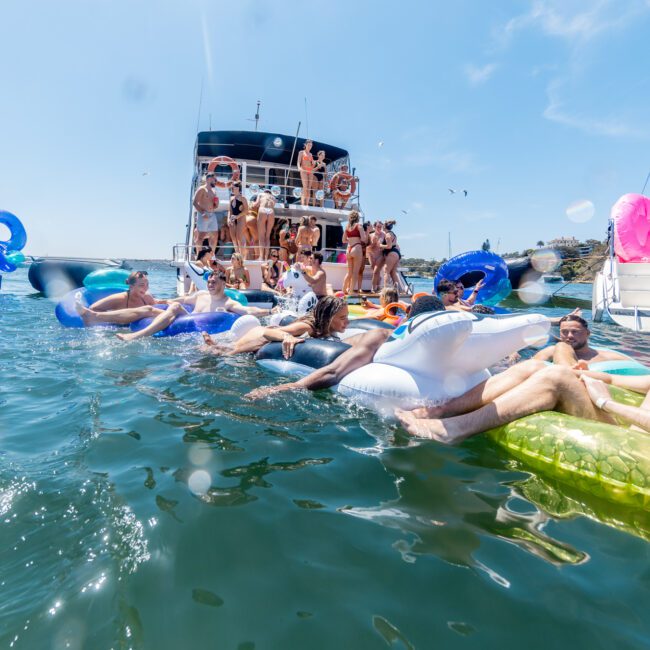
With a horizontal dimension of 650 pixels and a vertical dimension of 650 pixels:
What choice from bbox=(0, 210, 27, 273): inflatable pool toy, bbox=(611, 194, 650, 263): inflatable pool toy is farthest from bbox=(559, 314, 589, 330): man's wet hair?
bbox=(0, 210, 27, 273): inflatable pool toy

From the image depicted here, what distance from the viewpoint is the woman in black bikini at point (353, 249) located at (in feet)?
31.1

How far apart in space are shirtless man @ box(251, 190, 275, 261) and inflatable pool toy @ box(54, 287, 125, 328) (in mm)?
4391

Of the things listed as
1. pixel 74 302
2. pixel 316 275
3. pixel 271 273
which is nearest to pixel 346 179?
pixel 271 273

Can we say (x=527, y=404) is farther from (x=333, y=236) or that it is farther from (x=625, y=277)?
(x=333, y=236)

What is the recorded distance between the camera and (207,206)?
35.2 feet

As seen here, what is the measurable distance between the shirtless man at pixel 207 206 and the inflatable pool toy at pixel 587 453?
31.0 feet

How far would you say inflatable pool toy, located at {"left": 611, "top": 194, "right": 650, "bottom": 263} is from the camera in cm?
1130

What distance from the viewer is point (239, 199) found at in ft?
36.0

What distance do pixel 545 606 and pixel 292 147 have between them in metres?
16.3

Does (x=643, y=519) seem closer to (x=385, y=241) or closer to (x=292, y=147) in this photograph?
(x=385, y=241)

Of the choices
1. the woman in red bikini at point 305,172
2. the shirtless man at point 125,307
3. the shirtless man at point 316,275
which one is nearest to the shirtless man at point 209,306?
the shirtless man at point 125,307

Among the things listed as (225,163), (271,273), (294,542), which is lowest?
(294,542)

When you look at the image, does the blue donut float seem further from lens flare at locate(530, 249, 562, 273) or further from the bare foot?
lens flare at locate(530, 249, 562, 273)

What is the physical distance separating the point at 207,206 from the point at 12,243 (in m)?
8.11
